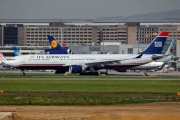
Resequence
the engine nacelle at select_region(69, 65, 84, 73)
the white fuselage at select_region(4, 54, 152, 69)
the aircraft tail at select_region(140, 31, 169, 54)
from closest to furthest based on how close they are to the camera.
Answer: the engine nacelle at select_region(69, 65, 84, 73) → the white fuselage at select_region(4, 54, 152, 69) → the aircraft tail at select_region(140, 31, 169, 54)

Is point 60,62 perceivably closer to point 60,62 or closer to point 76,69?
point 60,62

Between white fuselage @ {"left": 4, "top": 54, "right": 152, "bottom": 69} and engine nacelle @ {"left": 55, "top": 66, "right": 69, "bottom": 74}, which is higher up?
white fuselage @ {"left": 4, "top": 54, "right": 152, "bottom": 69}

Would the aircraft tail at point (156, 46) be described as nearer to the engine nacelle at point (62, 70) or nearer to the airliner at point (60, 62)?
the airliner at point (60, 62)

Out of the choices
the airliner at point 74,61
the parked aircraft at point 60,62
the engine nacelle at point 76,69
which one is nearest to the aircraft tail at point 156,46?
the airliner at point 74,61

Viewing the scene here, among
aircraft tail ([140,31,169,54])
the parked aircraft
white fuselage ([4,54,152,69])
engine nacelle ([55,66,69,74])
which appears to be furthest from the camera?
aircraft tail ([140,31,169,54])

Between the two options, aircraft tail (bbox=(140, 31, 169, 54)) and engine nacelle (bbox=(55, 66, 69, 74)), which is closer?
engine nacelle (bbox=(55, 66, 69, 74))

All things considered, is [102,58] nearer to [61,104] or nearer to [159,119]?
[61,104]

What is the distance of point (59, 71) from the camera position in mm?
131000

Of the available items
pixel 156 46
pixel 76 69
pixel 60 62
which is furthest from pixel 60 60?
pixel 156 46

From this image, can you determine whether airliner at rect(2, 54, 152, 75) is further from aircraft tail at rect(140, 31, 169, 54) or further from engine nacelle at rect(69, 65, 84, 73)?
aircraft tail at rect(140, 31, 169, 54)

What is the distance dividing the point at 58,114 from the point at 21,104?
810 centimetres

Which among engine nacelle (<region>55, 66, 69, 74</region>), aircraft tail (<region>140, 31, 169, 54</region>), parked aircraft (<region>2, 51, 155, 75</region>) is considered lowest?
engine nacelle (<region>55, 66, 69, 74</region>)

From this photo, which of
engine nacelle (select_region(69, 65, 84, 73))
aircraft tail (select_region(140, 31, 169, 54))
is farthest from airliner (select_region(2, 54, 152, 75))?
aircraft tail (select_region(140, 31, 169, 54))

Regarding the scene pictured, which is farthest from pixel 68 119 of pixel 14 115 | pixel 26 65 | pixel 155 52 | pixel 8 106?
pixel 155 52
